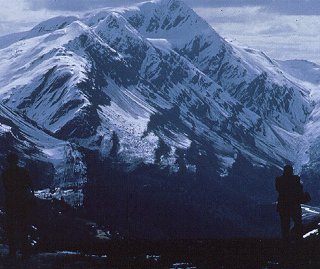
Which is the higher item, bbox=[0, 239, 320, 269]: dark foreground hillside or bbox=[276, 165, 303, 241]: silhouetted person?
bbox=[276, 165, 303, 241]: silhouetted person

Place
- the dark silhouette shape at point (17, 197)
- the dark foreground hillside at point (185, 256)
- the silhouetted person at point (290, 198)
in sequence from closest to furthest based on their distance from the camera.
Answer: the dark foreground hillside at point (185, 256) → the dark silhouette shape at point (17, 197) → the silhouetted person at point (290, 198)

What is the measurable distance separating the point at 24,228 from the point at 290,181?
13.0 m

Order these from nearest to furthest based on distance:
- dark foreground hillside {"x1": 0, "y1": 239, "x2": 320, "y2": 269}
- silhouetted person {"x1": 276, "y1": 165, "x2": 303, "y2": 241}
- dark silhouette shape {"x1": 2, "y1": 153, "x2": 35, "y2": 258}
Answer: dark foreground hillside {"x1": 0, "y1": 239, "x2": 320, "y2": 269}, dark silhouette shape {"x1": 2, "y1": 153, "x2": 35, "y2": 258}, silhouetted person {"x1": 276, "y1": 165, "x2": 303, "y2": 241}

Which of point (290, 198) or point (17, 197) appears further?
point (290, 198)

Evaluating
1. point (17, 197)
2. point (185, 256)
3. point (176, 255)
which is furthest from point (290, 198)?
point (17, 197)

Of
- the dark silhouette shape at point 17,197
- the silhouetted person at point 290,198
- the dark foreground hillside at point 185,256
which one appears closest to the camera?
the dark foreground hillside at point 185,256

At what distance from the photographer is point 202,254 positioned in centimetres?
4025

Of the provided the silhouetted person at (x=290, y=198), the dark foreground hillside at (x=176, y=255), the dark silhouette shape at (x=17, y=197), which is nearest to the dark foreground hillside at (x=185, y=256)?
the dark foreground hillside at (x=176, y=255)

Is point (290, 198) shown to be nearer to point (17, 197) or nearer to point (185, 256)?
point (185, 256)

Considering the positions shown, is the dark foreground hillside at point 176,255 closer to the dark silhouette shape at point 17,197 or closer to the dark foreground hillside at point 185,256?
the dark foreground hillside at point 185,256

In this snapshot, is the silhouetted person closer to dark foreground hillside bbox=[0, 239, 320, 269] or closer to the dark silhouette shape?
dark foreground hillside bbox=[0, 239, 320, 269]

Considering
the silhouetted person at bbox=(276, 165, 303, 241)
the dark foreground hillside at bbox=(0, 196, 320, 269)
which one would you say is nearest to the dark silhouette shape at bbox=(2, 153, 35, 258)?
the dark foreground hillside at bbox=(0, 196, 320, 269)

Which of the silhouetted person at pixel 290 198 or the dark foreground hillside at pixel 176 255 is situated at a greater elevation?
the silhouetted person at pixel 290 198

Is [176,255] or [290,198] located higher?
[290,198]
